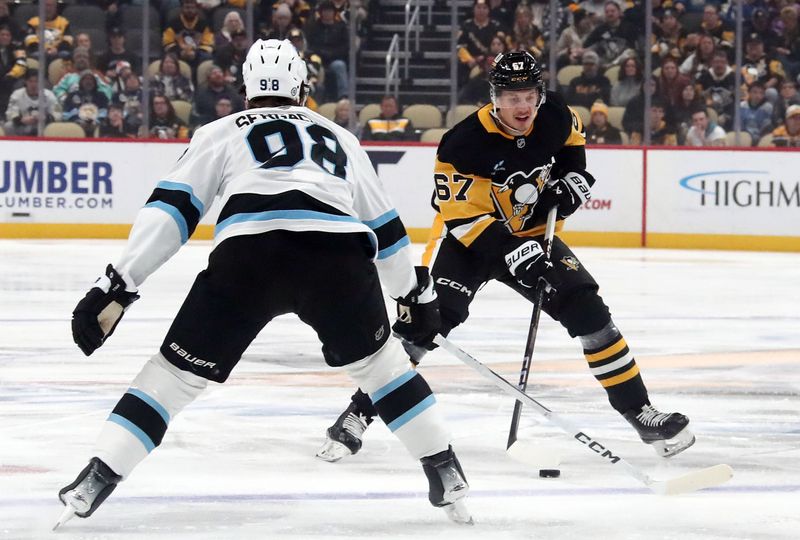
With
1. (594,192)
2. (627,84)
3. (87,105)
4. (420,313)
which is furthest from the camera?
(87,105)

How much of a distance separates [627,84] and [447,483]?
28.6 feet

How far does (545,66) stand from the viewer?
1158cm

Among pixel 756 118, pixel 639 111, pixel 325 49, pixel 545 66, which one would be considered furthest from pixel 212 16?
pixel 756 118

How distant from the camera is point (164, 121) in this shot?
11578mm

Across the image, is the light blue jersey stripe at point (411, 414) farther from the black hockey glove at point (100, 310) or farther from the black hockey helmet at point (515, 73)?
the black hockey helmet at point (515, 73)

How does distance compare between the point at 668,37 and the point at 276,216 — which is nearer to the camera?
the point at 276,216

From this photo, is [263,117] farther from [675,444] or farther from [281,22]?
[281,22]

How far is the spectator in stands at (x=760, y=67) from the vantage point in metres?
11.4

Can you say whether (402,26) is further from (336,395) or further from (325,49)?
(336,395)

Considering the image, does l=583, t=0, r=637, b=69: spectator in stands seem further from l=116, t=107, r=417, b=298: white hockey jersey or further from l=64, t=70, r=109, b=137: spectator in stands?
l=116, t=107, r=417, b=298: white hockey jersey

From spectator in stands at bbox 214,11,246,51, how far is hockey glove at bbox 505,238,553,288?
8.23 meters

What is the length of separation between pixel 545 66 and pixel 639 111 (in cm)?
84

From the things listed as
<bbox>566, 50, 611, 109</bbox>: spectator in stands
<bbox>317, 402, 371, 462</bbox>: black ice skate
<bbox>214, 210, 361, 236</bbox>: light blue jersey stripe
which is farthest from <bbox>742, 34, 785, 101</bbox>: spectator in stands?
<bbox>214, 210, 361, 236</bbox>: light blue jersey stripe

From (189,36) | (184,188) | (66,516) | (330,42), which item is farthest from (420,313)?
(189,36)
